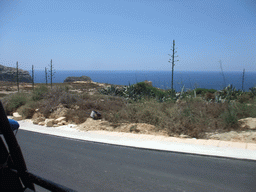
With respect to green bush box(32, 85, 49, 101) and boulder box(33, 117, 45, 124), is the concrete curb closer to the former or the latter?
boulder box(33, 117, 45, 124)

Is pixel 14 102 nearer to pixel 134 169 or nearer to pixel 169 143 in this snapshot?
pixel 169 143

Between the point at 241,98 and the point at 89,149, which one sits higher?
the point at 241,98

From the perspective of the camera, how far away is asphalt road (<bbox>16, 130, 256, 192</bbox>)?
16.4 ft

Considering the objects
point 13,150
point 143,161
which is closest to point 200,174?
point 143,161

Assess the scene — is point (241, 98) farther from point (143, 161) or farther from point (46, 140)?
point (46, 140)

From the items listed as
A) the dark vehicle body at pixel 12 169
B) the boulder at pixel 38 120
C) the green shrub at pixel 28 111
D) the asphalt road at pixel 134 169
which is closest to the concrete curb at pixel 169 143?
the asphalt road at pixel 134 169

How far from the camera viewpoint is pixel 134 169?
600cm

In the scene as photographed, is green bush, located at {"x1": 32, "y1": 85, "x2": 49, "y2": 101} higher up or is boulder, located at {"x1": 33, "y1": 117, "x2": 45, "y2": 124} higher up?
green bush, located at {"x1": 32, "y1": 85, "x2": 49, "y2": 101}

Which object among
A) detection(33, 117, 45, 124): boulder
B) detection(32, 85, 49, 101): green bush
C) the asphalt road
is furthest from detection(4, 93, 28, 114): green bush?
the asphalt road

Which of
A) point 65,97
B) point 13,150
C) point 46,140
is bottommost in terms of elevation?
point 46,140

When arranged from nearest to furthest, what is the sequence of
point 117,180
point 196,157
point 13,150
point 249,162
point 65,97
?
point 13,150 → point 117,180 → point 249,162 → point 196,157 → point 65,97

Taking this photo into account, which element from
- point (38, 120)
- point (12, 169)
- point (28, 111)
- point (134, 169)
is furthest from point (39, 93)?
point (12, 169)

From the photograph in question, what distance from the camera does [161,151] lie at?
7617mm

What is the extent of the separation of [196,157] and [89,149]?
12.1ft
